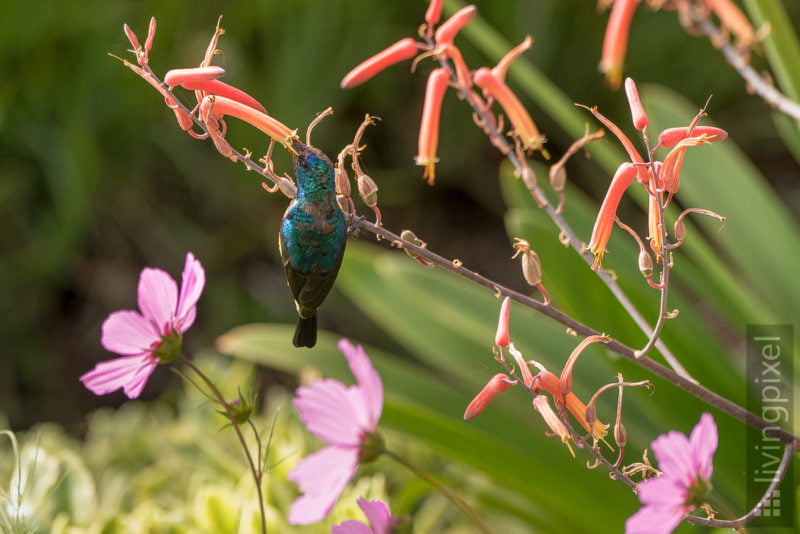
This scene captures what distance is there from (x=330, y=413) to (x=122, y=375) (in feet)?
0.39

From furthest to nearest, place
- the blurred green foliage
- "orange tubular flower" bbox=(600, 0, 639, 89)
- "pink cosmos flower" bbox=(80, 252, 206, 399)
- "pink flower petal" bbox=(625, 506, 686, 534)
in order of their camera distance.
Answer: the blurred green foliage < "orange tubular flower" bbox=(600, 0, 639, 89) < "pink cosmos flower" bbox=(80, 252, 206, 399) < "pink flower petal" bbox=(625, 506, 686, 534)

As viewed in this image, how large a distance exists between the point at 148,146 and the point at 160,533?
72.2 inches

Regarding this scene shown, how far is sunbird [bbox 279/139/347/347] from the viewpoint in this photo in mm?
371

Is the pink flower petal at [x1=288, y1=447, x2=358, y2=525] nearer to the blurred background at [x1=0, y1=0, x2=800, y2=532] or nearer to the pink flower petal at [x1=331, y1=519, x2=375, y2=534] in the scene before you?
the pink flower petal at [x1=331, y1=519, x2=375, y2=534]

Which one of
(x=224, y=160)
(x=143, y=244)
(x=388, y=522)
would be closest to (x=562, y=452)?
(x=388, y=522)

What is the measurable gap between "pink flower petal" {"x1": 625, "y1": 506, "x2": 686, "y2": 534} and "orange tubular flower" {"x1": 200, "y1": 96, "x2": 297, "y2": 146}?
0.21 m

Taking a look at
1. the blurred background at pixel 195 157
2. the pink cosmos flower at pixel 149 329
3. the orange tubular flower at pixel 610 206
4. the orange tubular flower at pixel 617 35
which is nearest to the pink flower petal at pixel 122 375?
the pink cosmos flower at pixel 149 329

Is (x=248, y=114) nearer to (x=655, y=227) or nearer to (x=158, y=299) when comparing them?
(x=158, y=299)

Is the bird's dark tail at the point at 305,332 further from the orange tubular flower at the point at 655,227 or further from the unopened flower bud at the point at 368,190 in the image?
the orange tubular flower at the point at 655,227

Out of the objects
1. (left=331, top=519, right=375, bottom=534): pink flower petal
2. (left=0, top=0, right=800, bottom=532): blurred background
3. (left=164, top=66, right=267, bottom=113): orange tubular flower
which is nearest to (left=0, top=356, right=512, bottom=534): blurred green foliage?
(left=331, top=519, right=375, bottom=534): pink flower petal

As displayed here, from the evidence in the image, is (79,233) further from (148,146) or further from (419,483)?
(419,483)

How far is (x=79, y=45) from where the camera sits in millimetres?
2316

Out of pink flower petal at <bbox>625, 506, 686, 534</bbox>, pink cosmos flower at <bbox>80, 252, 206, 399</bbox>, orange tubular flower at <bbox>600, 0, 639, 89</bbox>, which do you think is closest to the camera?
pink flower petal at <bbox>625, 506, 686, 534</bbox>

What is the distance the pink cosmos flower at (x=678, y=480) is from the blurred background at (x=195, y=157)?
1873 millimetres
